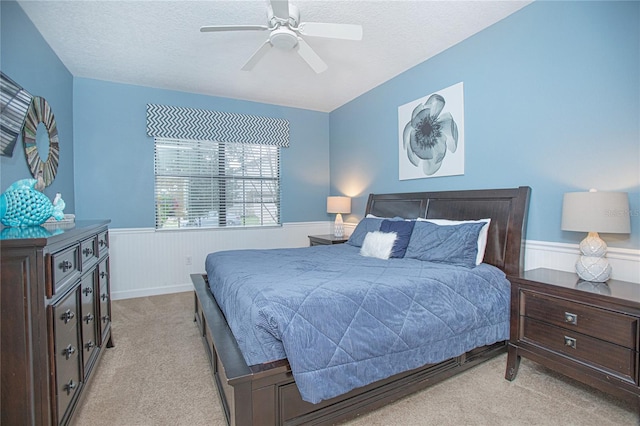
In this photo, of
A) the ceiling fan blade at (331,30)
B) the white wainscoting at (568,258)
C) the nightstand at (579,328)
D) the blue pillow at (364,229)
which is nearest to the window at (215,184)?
the blue pillow at (364,229)

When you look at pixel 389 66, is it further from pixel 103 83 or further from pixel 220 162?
pixel 103 83

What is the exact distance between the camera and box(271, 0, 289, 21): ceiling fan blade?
192 centimetres

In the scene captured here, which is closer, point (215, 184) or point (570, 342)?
point (570, 342)

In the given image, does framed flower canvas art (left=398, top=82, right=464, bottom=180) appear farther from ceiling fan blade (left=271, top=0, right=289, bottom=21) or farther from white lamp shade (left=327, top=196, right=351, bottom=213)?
ceiling fan blade (left=271, top=0, right=289, bottom=21)

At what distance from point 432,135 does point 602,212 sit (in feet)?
5.63

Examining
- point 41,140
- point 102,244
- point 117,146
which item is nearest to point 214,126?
point 117,146

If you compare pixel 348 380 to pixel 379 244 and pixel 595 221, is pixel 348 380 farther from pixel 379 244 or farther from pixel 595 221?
pixel 595 221

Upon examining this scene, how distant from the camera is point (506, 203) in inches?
101

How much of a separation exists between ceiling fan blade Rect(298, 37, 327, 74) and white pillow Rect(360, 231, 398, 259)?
1.60 m

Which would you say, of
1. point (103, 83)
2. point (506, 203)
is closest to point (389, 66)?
point (506, 203)

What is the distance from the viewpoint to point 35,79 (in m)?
2.62

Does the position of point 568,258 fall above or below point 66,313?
above

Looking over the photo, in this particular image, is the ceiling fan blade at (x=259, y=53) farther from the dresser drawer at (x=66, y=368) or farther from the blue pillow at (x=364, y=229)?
the dresser drawer at (x=66, y=368)

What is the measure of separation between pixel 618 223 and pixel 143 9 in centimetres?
350
